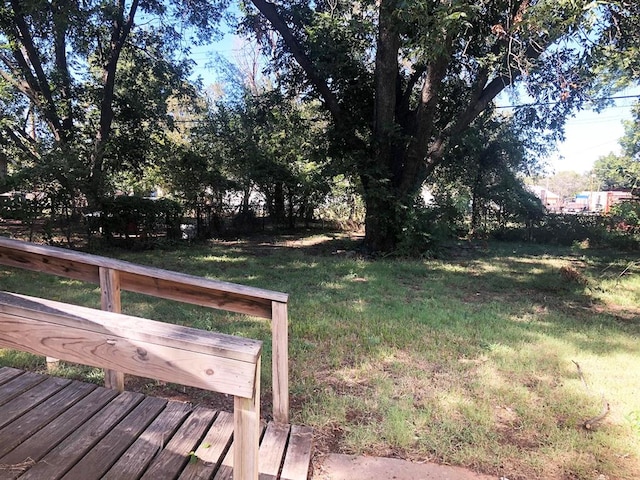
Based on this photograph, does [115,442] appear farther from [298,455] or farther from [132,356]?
[132,356]

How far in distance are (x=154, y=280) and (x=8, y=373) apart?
1.31m

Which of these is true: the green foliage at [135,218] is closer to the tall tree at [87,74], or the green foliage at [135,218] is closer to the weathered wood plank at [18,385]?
the tall tree at [87,74]

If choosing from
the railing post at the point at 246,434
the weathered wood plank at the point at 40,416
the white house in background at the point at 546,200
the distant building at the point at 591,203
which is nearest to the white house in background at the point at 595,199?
the distant building at the point at 591,203

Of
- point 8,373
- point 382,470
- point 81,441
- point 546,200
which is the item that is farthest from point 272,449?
point 546,200

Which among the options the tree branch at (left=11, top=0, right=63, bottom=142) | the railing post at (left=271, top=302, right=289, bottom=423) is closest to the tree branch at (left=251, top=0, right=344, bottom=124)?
the tree branch at (left=11, top=0, right=63, bottom=142)

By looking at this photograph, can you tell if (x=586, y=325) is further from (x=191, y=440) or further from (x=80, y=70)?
(x=80, y=70)

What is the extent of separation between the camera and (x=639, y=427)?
222cm

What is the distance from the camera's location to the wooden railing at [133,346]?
3.19ft

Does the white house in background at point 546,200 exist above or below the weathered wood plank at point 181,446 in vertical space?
above

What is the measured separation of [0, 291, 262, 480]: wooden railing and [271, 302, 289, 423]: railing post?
3.86ft

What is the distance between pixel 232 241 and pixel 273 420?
9192 mm

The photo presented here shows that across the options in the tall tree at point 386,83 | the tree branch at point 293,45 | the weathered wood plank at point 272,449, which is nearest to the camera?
the weathered wood plank at point 272,449

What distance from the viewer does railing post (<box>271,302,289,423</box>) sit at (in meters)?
2.19

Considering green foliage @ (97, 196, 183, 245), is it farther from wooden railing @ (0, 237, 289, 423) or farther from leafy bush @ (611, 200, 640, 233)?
leafy bush @ (611, 200, 640, 233)
